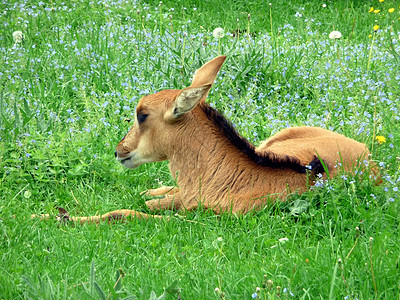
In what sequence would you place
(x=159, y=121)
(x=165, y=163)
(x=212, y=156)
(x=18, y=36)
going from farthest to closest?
(x=18, y=36) < (x=165, y=163) < (x=159, y=121) < (x=212, y=156)

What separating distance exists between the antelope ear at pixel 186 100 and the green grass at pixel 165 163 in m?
0.78

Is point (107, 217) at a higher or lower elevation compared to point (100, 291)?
lower

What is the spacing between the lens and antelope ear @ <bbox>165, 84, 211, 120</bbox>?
450 cm

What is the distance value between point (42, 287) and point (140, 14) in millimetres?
6824

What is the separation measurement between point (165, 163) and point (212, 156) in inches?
46.6

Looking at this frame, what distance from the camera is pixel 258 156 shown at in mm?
4633

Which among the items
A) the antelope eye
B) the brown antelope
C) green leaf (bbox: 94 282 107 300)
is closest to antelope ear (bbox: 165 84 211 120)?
the brown antelope

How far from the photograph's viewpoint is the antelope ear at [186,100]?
450cm

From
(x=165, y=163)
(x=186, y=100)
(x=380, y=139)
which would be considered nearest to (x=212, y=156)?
(x=186, y=100)

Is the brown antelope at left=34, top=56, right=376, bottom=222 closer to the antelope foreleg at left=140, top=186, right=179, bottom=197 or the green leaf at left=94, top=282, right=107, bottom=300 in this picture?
the antelope foreleg at left=140, top=186, right=179, bottom=197

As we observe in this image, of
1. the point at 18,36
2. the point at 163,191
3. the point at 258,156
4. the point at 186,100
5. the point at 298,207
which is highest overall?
the point at 186,100

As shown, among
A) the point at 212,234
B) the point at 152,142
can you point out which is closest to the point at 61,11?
the point at 152,142

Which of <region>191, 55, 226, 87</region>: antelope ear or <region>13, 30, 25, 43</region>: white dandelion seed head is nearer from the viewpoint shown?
<region>191, 55, 226, 87</region>: antelope ear

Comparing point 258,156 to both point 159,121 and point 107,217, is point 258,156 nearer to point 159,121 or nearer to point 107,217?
point 159,121
